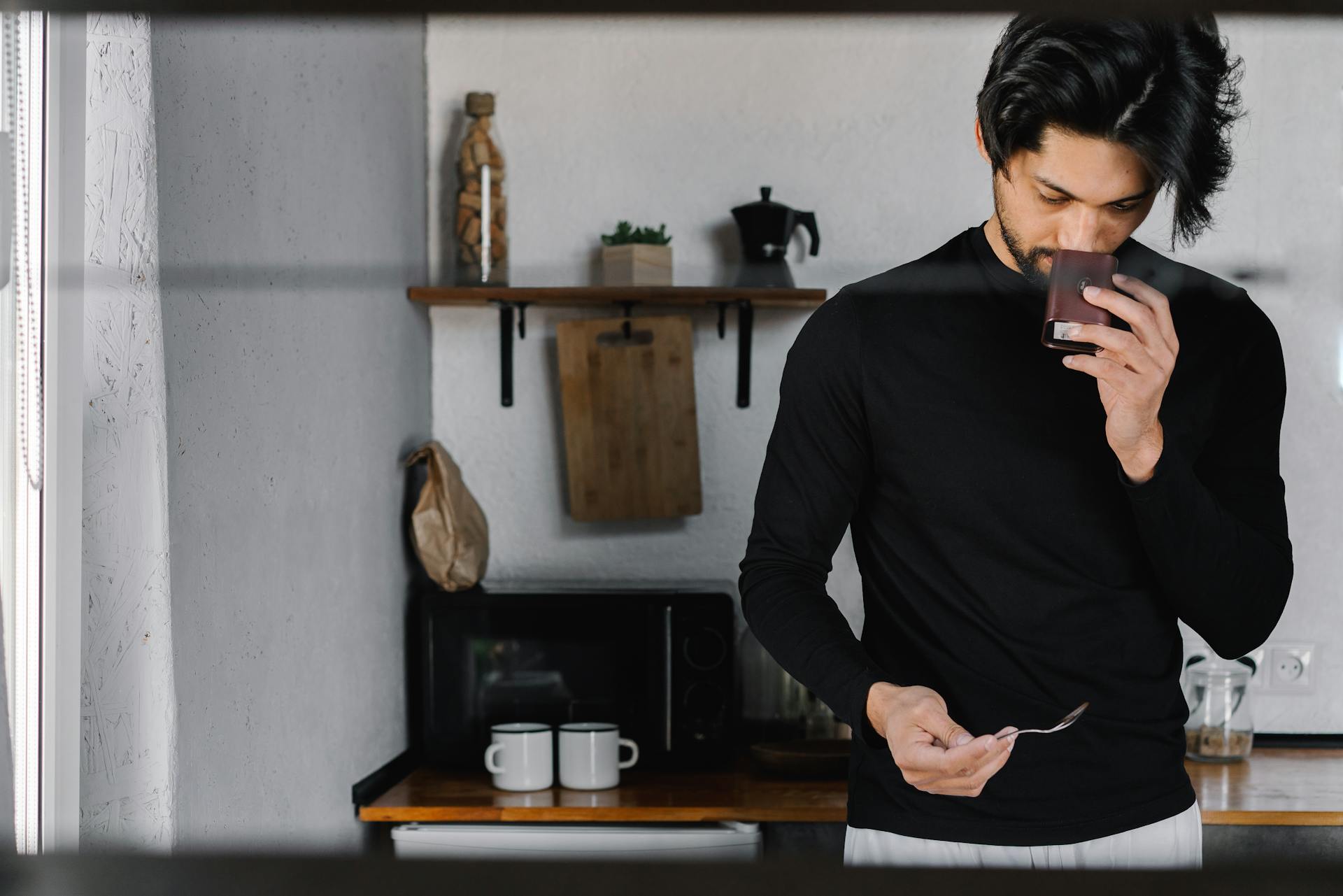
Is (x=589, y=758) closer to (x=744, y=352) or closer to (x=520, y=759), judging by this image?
(x=520, y=759)

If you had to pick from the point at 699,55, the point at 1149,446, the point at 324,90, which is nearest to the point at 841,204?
the point at 324,90

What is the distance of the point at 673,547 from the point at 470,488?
0.34 meters

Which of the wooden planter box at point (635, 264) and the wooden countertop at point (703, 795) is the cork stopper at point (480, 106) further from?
the wooden countertop at point (703, 795)

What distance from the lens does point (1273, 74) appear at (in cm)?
33

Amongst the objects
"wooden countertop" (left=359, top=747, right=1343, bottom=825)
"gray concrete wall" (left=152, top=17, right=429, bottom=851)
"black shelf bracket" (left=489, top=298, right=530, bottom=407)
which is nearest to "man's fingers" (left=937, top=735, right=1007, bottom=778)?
"gray concrete wall" (left=152, top=17, right=429, bottom=851)

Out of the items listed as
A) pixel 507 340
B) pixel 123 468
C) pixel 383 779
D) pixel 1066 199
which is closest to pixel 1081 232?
pixel 1066 199

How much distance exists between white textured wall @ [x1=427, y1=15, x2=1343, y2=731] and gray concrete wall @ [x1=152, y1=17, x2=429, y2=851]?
0.15 m

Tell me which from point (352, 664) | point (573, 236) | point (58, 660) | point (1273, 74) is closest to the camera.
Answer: point (1273, 74)

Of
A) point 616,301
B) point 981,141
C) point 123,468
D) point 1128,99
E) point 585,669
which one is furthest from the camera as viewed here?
point 616,301

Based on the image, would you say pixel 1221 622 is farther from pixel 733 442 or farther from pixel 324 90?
pixel 733 442

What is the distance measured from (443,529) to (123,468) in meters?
0.85

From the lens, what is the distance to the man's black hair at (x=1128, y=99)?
0.45 m

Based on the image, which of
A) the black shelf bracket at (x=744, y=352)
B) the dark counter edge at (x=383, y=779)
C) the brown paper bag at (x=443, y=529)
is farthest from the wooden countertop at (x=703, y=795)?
the black shelf bracket at (x=744, y=352)

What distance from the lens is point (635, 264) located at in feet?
5.12
